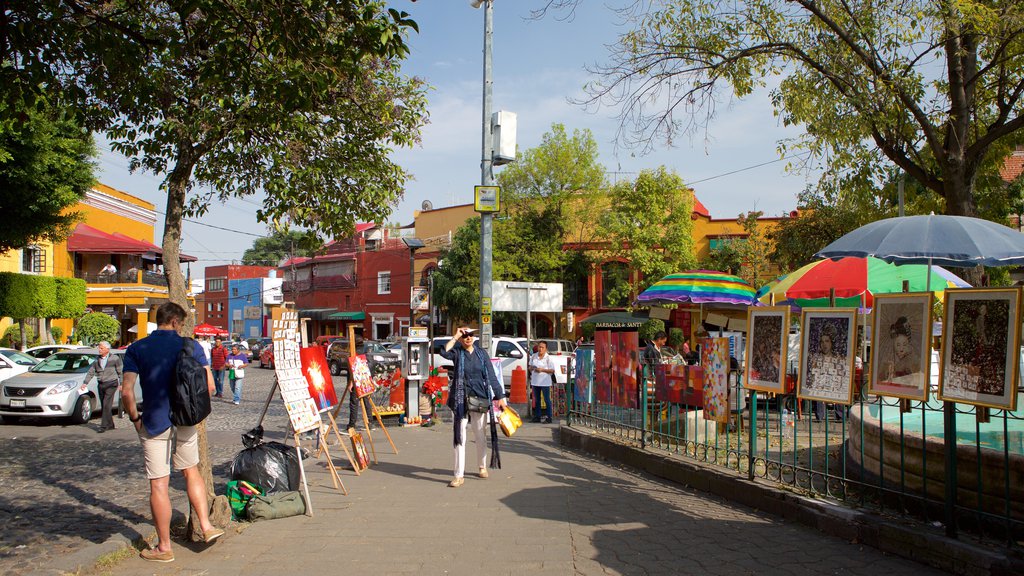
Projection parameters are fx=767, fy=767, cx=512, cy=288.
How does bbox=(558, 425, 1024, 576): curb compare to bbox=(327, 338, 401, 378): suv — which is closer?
bbox=(558, 425, 1024, 576): curb

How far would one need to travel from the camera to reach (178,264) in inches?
268

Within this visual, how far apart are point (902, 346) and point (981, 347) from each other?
0.63 m

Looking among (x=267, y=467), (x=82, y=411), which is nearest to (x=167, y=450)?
(x=267, y=467)

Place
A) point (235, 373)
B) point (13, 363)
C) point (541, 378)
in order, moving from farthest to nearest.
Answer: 1. point (235, 373)
2. point (13, 363)
3. point (541, 378)

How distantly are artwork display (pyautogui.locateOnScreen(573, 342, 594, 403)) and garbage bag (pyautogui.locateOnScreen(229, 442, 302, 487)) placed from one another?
517cm

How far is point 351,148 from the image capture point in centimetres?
999

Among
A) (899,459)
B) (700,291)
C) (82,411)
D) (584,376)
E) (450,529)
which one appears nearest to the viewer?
(899,459)

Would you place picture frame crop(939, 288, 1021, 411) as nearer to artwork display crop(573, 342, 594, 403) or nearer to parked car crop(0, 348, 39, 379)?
artwork display crop(573, 342, 594, 403)

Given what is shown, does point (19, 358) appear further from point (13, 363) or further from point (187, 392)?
point (187, 392)

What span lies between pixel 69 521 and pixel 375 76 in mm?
6353

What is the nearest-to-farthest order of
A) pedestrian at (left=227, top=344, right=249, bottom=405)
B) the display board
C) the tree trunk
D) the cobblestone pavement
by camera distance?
the cobblestone pavement → the tree trunk → the display board → pedestrian at (left=227, top=344, right=249, bottom=405)

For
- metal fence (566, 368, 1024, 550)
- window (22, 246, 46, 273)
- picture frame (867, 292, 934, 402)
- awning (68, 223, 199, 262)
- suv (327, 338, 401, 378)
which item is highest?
awning (68, 223, 199, 262)

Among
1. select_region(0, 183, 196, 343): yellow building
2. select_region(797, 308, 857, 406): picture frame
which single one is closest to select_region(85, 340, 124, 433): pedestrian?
select_region(797, 308, 857, 406): picture frame

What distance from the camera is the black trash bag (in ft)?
23.9
